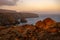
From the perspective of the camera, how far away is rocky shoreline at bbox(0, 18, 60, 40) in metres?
3.93

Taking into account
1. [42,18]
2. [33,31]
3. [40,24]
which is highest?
[42,18]

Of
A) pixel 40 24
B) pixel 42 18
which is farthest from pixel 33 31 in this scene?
pixel 42 18

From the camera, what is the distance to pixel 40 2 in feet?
13.6

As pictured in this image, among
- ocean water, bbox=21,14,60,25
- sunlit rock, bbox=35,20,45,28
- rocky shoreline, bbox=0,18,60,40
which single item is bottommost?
rocky shoreline, bbox=0,18,60,40

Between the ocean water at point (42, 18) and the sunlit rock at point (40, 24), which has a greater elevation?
the ocean water at point (42, 18)

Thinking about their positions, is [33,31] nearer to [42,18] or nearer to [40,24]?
[40,24]

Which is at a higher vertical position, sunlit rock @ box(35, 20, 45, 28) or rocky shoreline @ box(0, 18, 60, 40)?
sunlit rock @ box(35, 20, 45, 28)

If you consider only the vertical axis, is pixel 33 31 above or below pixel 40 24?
below

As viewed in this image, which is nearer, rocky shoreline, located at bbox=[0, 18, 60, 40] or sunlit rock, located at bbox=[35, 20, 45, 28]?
rocky shoreline, located at bbox=[0, 18, 60, 40]

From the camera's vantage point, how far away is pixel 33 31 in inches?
158

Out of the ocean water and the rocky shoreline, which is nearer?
the rocky shoreline

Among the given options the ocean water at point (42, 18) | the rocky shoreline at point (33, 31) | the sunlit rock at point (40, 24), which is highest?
the ocean water at point (42, 18)

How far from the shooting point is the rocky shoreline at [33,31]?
393 cm

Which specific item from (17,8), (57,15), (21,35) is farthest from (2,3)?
(57,15)
